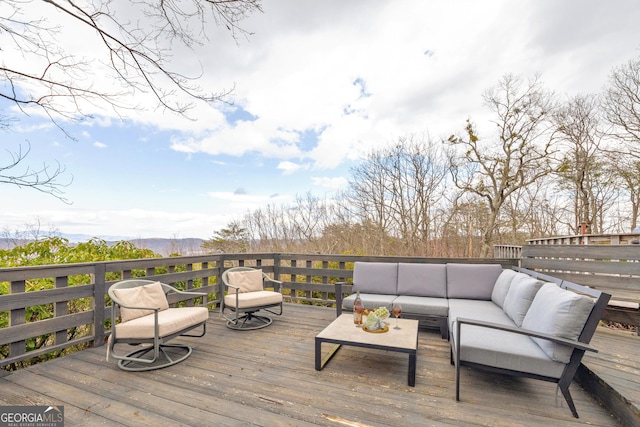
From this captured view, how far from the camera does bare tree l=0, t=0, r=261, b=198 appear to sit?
8.92ft

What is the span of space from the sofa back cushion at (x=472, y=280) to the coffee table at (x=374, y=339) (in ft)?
4.23

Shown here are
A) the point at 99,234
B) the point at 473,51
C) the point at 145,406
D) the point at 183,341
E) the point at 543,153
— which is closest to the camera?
the point at 145,406

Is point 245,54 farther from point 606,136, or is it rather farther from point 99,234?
point 606,136

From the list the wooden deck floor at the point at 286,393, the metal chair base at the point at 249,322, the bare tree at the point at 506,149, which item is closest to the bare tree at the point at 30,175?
the wooden deck floor at the point at 286,393

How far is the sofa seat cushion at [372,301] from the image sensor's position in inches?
142

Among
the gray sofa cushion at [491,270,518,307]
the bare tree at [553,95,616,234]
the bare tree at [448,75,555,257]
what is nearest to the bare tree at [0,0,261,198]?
the gray sofa cushion at [491,270,518,307]

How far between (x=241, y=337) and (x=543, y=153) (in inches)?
455

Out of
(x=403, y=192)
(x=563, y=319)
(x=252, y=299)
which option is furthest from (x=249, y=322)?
(x=403, y=192)

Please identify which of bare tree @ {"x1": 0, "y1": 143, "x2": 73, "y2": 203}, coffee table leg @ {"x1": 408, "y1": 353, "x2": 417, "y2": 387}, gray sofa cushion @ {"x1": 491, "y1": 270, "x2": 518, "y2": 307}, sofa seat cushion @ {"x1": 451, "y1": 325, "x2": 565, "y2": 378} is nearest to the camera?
sofa seat cushion @ {"x1": 451, "y1": 325, "x2": 565, "y2": 378}

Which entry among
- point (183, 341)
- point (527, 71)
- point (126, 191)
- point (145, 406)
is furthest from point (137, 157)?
point (527, 71)

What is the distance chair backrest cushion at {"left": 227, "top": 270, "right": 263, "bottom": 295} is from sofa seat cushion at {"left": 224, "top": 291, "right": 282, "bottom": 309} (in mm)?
130

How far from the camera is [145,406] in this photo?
6.51 feet

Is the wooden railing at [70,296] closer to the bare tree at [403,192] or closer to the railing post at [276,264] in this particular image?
the railing post at [276,264]

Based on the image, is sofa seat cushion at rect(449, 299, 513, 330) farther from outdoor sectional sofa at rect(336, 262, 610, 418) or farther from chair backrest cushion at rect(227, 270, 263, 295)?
chair backrest cushion at rect(227, 270, 263, 295)
